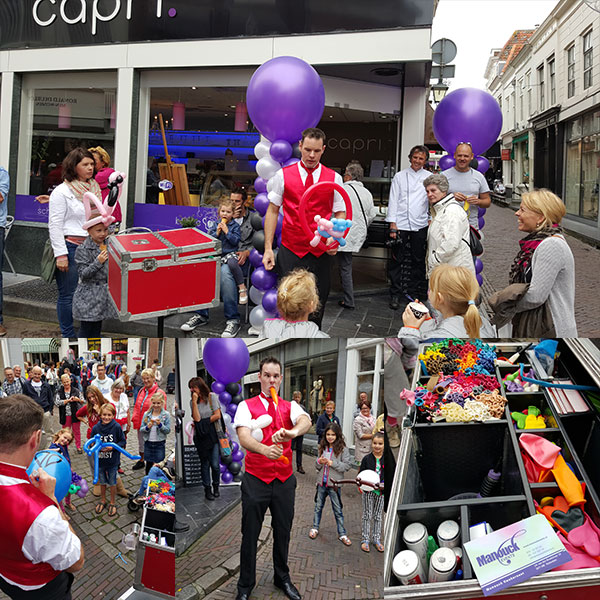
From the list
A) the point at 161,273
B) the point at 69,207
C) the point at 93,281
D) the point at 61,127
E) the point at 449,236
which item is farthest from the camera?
the point at 61,127

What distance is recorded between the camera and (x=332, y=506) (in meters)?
2.87

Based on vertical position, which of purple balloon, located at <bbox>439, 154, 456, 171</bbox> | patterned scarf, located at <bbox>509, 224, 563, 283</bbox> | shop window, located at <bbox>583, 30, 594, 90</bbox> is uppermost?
shop window, located at <bbox>583, 30, 594, 90</bbox>

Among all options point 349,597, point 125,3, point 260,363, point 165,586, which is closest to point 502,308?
point 260,363

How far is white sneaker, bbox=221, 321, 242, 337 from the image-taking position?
17.6ft

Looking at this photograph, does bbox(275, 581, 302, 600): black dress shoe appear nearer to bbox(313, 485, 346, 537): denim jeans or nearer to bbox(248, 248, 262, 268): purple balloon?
bbox(313, 485, 346, 537): denim jeans

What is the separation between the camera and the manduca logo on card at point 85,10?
7727 mm

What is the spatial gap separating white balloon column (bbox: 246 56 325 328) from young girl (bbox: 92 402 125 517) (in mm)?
1958

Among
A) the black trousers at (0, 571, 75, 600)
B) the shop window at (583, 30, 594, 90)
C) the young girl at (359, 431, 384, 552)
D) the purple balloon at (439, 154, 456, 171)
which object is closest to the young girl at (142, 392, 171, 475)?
the black trousers at (0, 571, 75, 600)

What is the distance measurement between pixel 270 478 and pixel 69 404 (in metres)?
1.22

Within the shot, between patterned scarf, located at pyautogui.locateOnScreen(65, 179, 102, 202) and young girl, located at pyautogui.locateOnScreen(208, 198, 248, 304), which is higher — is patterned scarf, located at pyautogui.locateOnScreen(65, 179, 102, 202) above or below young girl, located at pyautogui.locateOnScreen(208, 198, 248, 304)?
above

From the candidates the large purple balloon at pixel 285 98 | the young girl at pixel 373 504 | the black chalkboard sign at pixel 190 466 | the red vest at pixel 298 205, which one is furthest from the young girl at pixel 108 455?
the large purple balloon at pixel 285 98

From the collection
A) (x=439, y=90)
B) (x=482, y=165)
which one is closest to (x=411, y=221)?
(x=482, y=165)

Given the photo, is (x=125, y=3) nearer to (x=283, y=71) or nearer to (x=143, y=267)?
(x=283, y=71)

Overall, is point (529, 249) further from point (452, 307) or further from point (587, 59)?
point (587, 59)
